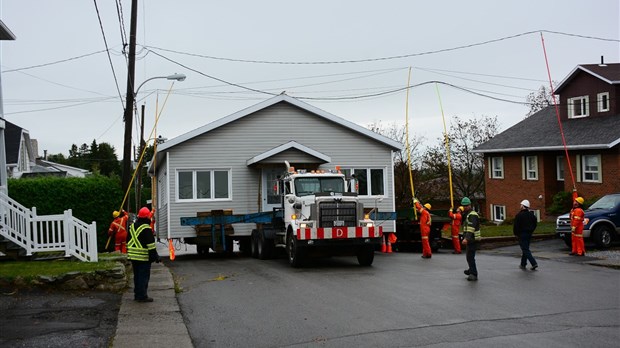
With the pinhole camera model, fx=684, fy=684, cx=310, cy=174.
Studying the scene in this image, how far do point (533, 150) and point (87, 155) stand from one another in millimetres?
75365

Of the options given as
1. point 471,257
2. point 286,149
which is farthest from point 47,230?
point 286,149

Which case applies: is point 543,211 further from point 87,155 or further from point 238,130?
point 87,155

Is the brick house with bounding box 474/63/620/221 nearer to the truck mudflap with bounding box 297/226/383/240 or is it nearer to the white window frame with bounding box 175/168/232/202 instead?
the white window frame with bounding box 175/168/232/202

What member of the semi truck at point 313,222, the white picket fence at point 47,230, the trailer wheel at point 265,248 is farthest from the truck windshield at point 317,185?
the white picket fence at point 47,230

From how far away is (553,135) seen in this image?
3622 cm

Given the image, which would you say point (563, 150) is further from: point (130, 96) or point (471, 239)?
point (130, 96)

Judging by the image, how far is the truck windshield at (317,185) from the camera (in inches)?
782

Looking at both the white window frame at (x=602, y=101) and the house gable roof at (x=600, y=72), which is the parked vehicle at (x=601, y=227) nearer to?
the house gable roof at (x=600, y=72)

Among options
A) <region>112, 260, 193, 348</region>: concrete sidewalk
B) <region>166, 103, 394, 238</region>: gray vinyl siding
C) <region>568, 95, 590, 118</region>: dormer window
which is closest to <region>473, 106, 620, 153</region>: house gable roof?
<region>568, 95, 590, 118</region>: dormer window

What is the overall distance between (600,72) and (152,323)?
30.5 m

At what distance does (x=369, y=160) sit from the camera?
26953 mm

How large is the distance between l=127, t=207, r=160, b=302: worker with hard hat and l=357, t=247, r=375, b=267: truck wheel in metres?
7.46

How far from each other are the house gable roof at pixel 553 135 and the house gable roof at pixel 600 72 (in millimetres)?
1866

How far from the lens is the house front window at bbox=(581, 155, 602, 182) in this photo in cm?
3241
